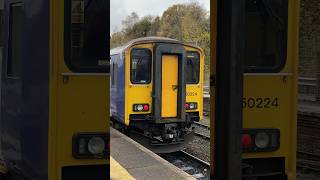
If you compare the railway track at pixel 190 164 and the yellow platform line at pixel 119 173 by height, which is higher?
the yellow platform line at pixel 119 173

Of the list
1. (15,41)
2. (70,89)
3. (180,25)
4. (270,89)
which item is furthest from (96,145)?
(180,25)

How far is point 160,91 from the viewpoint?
12195 millimetres

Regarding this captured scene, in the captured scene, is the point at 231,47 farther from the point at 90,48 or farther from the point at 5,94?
the point at 5,94

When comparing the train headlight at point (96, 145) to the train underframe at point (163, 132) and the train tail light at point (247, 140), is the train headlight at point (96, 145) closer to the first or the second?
the train tail light at point (247, 140)

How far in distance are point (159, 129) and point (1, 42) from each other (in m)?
8.59

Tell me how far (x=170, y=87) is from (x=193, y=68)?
3.58 feet

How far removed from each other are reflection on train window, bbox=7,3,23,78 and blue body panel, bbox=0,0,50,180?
1.8 inches

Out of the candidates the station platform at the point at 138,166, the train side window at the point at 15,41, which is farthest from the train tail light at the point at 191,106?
the train side window at the point at 15,41

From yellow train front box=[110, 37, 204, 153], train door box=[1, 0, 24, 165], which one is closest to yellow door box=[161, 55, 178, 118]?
yellow train front box=[110, 37, 204, 153]

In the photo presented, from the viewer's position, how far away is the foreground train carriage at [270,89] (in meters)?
3.43

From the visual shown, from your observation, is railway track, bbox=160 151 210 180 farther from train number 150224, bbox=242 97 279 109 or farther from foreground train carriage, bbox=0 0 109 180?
foreground train carriage, bbox=0 0 109 180

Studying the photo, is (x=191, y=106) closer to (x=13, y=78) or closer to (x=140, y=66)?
(x=140, y=66)

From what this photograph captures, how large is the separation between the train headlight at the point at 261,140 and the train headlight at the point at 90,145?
1076 millimetres

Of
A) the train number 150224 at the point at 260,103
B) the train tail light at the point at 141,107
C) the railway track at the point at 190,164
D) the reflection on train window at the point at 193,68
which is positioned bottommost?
the railway track at the point at 190,164
